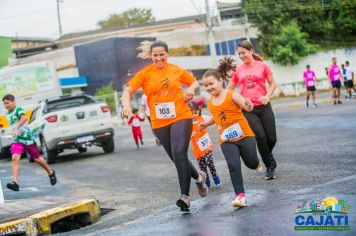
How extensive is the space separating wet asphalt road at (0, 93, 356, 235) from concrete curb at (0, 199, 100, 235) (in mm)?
206

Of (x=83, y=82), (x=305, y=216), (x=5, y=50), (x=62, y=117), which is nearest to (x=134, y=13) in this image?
(x=83, y=82)

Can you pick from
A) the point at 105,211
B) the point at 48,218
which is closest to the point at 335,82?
the point at 105,211

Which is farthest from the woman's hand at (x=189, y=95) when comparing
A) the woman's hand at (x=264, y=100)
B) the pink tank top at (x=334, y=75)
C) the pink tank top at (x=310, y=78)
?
the pink tank top at (x=310, y=78)

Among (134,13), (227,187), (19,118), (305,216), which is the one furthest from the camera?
(134,13)

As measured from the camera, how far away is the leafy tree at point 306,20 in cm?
4584

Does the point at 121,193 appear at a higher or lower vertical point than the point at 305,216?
lower

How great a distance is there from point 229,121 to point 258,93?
172 cm

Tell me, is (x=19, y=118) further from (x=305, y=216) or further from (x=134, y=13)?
(x=134, y=13)

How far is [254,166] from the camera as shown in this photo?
727 centimetres

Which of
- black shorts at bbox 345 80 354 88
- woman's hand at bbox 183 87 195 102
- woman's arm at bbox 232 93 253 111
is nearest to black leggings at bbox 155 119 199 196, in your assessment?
woman's hand at bbox 183 87 195 102

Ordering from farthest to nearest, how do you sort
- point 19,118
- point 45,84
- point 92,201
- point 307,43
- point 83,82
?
1. point 83,82
2. point 307,43
3. point 45,84
4. point 19,118
5. point 92,201

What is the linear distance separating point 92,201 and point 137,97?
124ft

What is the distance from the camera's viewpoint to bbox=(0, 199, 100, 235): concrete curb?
696 centimetres

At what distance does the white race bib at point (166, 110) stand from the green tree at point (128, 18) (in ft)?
257
